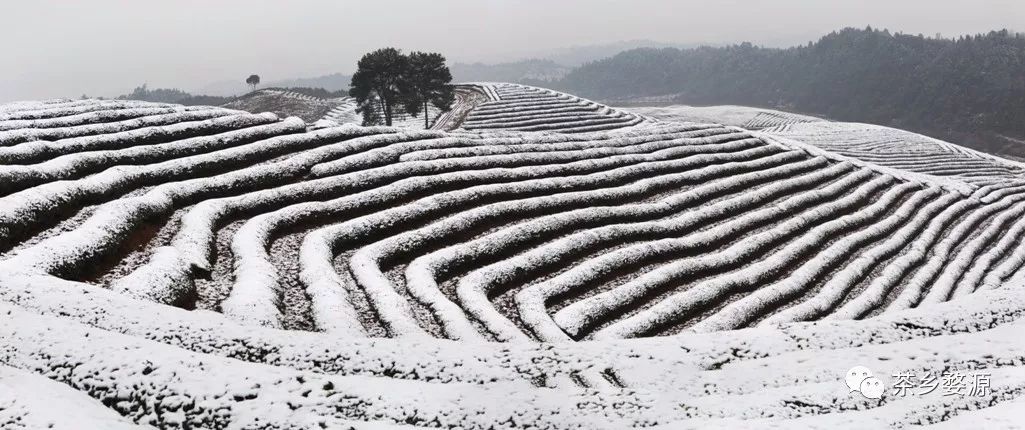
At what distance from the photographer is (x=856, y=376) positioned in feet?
35.3

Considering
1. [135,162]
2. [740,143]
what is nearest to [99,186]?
[135,162]

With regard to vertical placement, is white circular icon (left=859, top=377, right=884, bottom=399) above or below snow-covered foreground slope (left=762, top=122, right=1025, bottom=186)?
below

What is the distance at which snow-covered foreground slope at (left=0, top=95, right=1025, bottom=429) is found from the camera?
32.2 ft

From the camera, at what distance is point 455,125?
7375 cm

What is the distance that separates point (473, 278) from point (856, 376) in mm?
13235

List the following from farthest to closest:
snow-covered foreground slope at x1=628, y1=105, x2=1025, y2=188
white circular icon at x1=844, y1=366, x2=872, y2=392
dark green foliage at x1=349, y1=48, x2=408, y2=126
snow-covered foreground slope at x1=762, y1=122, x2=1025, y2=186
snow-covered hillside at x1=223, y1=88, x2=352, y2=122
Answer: snow-covered hillside at x1=223, y1=88, x2=352, y2=122 < dark green foliage at x1=349, y1=48, x2=408, y2=126 < snow-covered foreground slope at x1=762, y1=122, x2=1025, y2=186 < snow-covered foreground slope at x1=628, y1=105, x2=1025, y2=188 < white circular icon at x1=844, y1=366, x2=872, y2=392

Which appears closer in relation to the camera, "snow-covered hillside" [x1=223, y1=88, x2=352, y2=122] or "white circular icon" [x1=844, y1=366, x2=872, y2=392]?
"white circular icon" [x1=844, y1=366, x2=872, y2=392]

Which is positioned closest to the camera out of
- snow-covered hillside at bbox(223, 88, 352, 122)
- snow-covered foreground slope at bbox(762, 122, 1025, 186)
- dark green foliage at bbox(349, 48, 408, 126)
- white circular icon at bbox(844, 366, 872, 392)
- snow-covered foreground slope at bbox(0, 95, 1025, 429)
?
snow-covered foreground slope at bbox(0, 95, 1025, 429)

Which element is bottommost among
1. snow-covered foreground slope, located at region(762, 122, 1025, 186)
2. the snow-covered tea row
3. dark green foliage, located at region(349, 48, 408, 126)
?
snow-covered foreground slope, located at region(762, 122, 1025, 186)
